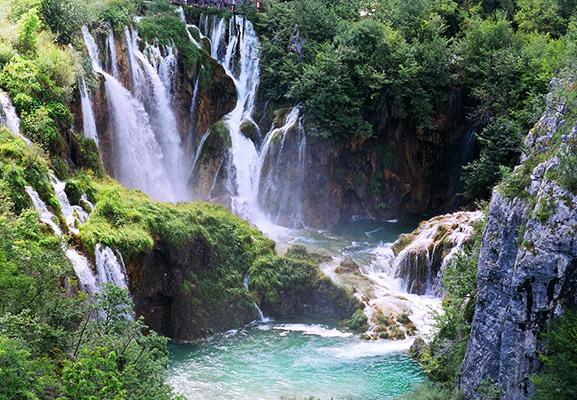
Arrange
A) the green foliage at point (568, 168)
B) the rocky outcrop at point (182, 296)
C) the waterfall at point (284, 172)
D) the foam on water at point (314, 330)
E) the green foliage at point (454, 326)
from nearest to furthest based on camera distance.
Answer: the green foliage at point (568, 168)
the green foliage at point (454, 326)
the rocky outcrop at point (182, 296)
the foam on water at point (314, 330)
the waterfall at point (284, 172)

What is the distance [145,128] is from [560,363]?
1987 centimetres

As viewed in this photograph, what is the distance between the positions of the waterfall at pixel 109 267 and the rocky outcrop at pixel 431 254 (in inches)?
401

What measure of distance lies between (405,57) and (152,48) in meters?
11.3

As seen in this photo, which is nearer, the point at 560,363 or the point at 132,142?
the point at 560,363

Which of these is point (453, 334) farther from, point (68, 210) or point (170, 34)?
point (170, 34)

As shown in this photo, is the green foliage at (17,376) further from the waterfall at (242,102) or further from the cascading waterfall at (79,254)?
the waterfall at (242,102)

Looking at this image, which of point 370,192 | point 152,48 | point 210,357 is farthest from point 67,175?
point 370,192

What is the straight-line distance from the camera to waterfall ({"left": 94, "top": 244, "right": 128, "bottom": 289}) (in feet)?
52.5

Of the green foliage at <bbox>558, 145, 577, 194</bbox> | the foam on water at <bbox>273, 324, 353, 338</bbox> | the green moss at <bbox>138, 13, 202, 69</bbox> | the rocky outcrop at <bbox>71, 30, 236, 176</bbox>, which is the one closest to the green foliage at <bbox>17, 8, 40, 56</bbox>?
the rocky outcrop at <bbox>71, 30, 236, 176</bbox>

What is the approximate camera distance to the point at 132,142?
2597cm

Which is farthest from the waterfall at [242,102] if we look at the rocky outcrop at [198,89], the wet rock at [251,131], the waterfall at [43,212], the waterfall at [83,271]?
the waterfall at [43,212]

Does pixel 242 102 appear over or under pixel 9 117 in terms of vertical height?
over

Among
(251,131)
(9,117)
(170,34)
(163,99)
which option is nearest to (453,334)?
(9,117)

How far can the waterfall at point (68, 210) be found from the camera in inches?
641
